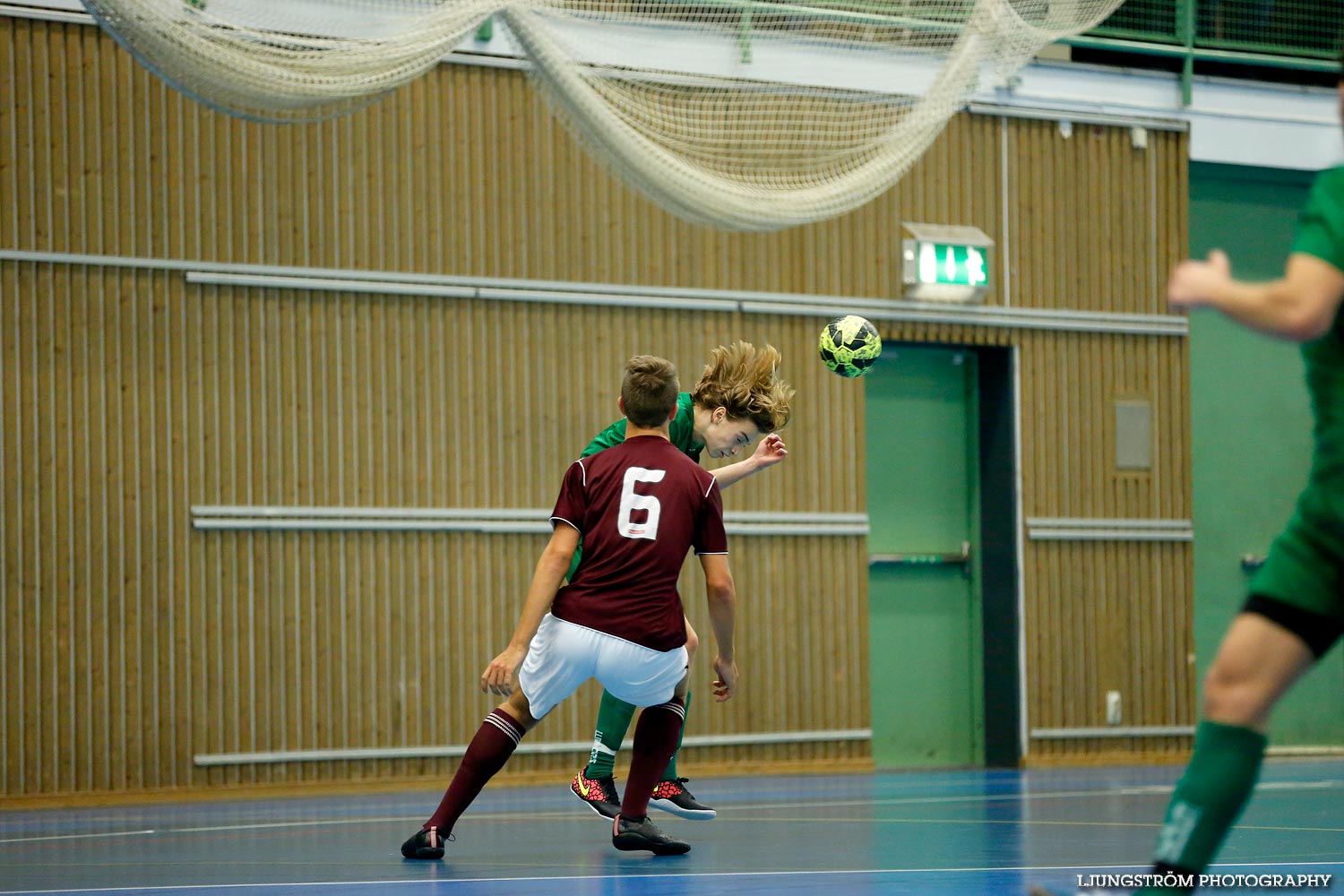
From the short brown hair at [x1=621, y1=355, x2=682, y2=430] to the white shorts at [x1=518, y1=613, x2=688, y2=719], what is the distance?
77cm

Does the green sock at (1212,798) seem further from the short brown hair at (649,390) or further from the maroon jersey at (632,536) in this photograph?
the short brown hair at (649,390)

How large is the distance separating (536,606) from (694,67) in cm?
677

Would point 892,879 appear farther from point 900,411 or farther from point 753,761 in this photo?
point 900,411

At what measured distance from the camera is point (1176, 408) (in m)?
13.3

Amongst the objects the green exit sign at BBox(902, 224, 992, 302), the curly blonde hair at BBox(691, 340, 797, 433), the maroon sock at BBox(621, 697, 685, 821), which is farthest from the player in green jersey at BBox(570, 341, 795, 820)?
the green exit sign at BBox(902, 224, 992, 302)

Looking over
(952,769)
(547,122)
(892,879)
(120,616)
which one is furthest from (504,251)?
(892,879)

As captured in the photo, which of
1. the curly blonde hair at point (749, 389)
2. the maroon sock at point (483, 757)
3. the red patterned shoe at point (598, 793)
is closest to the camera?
the maroon sock at point (483, 757)

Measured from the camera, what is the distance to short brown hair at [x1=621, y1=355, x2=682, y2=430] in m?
5.23

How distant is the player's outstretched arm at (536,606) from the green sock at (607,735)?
1.33m

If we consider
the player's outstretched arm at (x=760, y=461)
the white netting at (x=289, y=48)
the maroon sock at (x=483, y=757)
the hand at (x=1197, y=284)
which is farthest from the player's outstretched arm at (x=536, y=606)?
the white netting at (x=289, y=48)

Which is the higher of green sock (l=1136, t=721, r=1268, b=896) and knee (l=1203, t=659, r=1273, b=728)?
knee (l=1203, t=659, r=1273, b=728)

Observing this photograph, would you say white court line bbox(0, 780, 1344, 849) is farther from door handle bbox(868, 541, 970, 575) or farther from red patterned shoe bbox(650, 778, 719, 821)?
door handle bbox(868, 541, 970, 575)

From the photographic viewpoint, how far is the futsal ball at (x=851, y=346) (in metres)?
7.60

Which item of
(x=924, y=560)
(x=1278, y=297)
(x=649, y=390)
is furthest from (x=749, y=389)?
(x=924, y=560)
